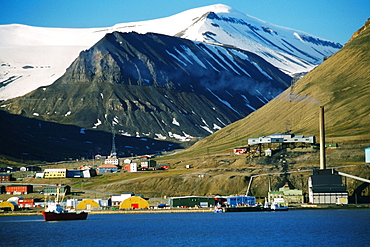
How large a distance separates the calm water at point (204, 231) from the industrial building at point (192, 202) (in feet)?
58.5

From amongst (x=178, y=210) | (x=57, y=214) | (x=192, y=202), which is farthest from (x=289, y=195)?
(x=57, y=214)

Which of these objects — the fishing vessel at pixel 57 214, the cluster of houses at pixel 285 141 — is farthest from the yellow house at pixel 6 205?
the cluster of houses at pixel 285 141

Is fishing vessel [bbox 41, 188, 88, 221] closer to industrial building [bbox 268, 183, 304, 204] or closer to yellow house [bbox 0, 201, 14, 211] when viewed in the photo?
yellow house [bbox 0, 201, 14, 211]

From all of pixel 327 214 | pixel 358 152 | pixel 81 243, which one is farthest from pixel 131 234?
pixel 358 152

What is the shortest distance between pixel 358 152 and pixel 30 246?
106 meters

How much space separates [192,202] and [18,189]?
48.4 meters

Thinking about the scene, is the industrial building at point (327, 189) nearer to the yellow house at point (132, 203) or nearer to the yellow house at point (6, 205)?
the yellow house at point (132, 203)

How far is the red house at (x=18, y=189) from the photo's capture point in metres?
171

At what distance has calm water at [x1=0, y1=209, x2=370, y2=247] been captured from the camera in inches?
3285

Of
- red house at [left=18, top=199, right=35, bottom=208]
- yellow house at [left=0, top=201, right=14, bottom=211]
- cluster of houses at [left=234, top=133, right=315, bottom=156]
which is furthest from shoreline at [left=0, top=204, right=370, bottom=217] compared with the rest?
cluster of houses at [left=234, top=133, right=315, bottom=156]

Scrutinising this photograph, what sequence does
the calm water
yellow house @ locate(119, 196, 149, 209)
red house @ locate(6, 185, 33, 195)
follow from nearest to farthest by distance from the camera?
the calm water
yellow house @ locate(119, 196, 149, 209)
red house @ locate(6, 185, 33, 195)

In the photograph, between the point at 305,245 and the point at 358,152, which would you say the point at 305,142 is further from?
the point at 305,245

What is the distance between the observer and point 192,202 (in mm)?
143875

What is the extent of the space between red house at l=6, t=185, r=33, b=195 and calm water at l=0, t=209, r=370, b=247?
46.2m
